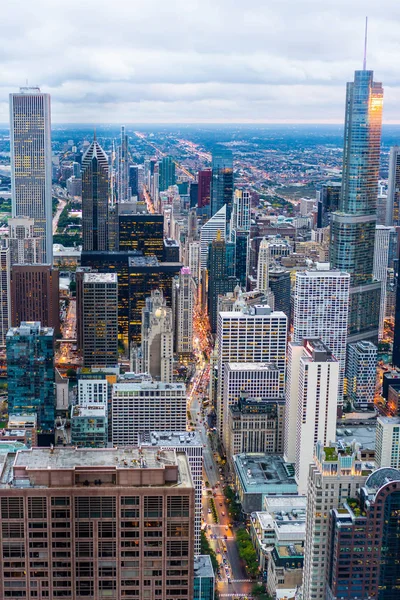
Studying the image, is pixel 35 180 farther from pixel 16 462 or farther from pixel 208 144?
pixel 16 462

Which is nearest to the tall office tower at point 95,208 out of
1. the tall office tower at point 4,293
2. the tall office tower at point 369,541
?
the tall office tower at point 4,293

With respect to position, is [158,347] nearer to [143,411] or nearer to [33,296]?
[143,411]

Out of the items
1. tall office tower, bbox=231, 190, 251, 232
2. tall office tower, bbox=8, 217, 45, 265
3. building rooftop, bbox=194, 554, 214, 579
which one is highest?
tall office tower, bbox=231, 190, 251, 232

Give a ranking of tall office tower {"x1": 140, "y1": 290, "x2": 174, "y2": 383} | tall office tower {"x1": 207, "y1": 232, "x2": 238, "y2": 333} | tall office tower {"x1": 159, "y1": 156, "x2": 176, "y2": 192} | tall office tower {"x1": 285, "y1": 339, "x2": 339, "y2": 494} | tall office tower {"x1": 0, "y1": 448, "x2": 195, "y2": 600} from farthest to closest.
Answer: tall office tower {"x1": 159, "y1": 156, "x2": 176, "y2": 192} → tall office tower {"x1": 207, "y1": 232, "x2": 238, "y2": 333} → tall office tower {"x1": 140, "y1": 290, "x2": 174, "y2": 383} → tall office tower {"x1": 285, "y1": 339, "x2": 339, "y2": 494} → tall office tower {"x1": 0, "y1": 448, "x2": 195, "y2": 600}

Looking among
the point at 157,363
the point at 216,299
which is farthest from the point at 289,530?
the point at 216,299

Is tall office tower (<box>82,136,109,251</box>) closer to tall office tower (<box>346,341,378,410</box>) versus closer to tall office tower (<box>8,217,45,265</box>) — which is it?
tall office tower (<box>8,217,45,265</box>)

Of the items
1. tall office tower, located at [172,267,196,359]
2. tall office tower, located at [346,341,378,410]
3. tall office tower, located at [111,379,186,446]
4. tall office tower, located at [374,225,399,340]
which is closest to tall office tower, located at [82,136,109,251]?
tall office tower, located at [172,267,196,359]
